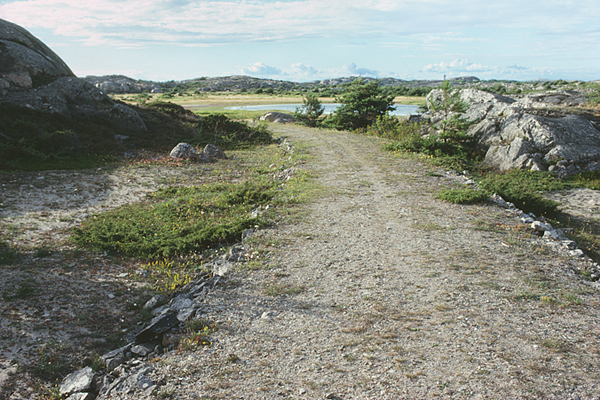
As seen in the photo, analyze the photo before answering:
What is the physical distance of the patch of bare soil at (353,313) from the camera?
4094mm

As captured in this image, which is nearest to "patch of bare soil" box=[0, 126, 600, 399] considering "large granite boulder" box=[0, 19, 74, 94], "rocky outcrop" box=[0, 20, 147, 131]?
"rocky outcrop" box=[0, 20, 147, 131]

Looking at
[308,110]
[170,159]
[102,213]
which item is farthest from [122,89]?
[102,213]

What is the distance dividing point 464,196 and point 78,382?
969 centimetres

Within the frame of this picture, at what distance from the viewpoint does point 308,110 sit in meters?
32.5

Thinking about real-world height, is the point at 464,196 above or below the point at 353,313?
above

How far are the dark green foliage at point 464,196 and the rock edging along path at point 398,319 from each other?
1.31 meters

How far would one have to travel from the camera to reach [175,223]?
980 centimetres

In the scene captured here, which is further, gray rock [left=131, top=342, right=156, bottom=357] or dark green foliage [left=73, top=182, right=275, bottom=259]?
dark green foliage [left=73, top=182, right=275, bottom=259]

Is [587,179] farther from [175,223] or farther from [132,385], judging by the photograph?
[132,385]

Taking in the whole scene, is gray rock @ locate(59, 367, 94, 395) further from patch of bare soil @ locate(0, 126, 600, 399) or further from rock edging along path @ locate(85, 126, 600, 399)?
rock edging along path @ locate(85, 126, 600, 399)

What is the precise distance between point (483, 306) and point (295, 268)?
3.19m

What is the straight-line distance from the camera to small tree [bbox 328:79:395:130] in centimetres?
2788

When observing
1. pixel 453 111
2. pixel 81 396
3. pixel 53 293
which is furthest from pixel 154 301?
pixel 453 111

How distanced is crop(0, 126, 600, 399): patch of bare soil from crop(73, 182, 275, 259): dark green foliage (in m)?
0.61
